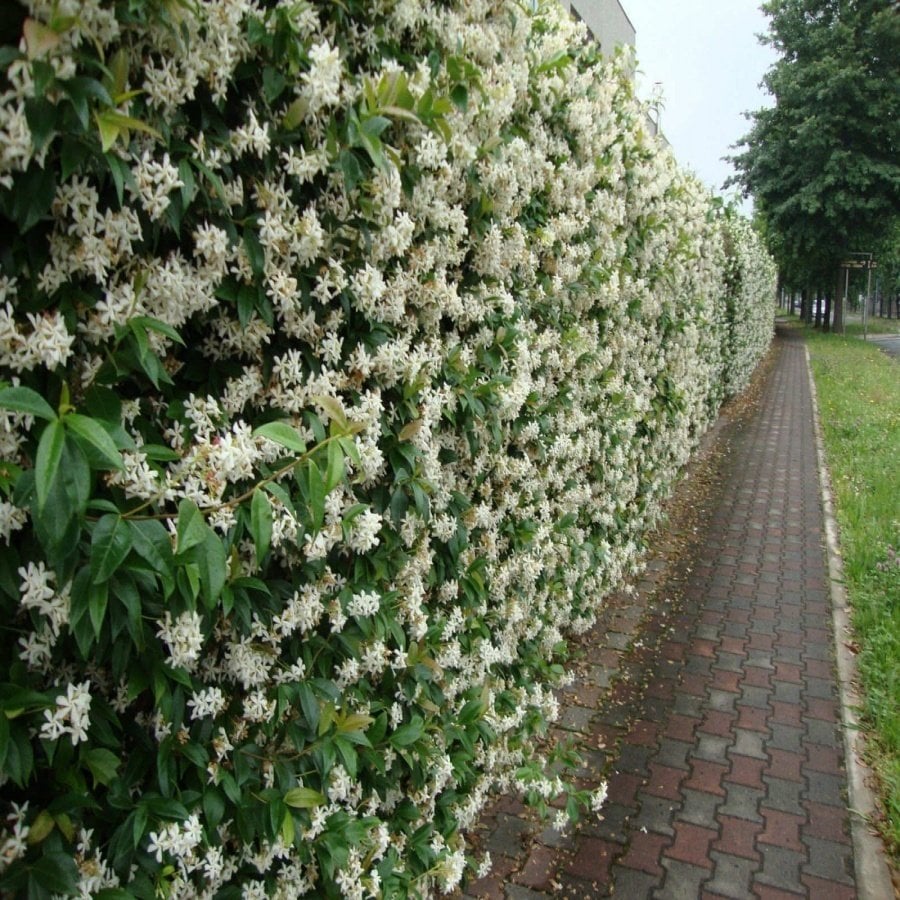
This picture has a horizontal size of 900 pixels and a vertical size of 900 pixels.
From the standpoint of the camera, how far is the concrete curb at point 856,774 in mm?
3166

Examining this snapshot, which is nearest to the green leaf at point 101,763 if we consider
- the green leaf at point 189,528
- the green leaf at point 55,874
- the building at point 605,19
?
the green leaf at point 55,874

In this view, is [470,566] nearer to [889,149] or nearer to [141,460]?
[141,460]

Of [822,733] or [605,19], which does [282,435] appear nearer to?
[822,733]

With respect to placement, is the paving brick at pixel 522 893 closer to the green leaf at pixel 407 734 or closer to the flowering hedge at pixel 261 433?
the flowering hedge at pixel 261 433

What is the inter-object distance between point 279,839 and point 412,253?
5.17 feet

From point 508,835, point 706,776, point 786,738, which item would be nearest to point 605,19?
point 786,738

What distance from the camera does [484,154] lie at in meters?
2.52

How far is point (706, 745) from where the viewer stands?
4082mm

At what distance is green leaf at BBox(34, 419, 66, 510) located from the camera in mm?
976

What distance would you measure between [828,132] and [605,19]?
14519mm

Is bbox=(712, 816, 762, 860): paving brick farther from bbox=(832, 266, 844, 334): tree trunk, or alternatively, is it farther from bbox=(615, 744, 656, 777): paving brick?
bbox=(832, 266, 844, 334): tree trunk

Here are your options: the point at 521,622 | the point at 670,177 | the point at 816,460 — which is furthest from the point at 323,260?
the point at 816,460

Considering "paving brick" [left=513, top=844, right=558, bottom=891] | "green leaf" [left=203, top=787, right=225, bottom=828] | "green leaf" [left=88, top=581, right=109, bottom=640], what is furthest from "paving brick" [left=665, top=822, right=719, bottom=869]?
"green leaf" [left=88, top=581, right=109, bottom=640]

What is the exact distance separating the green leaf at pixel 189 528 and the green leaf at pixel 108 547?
0.08 m
